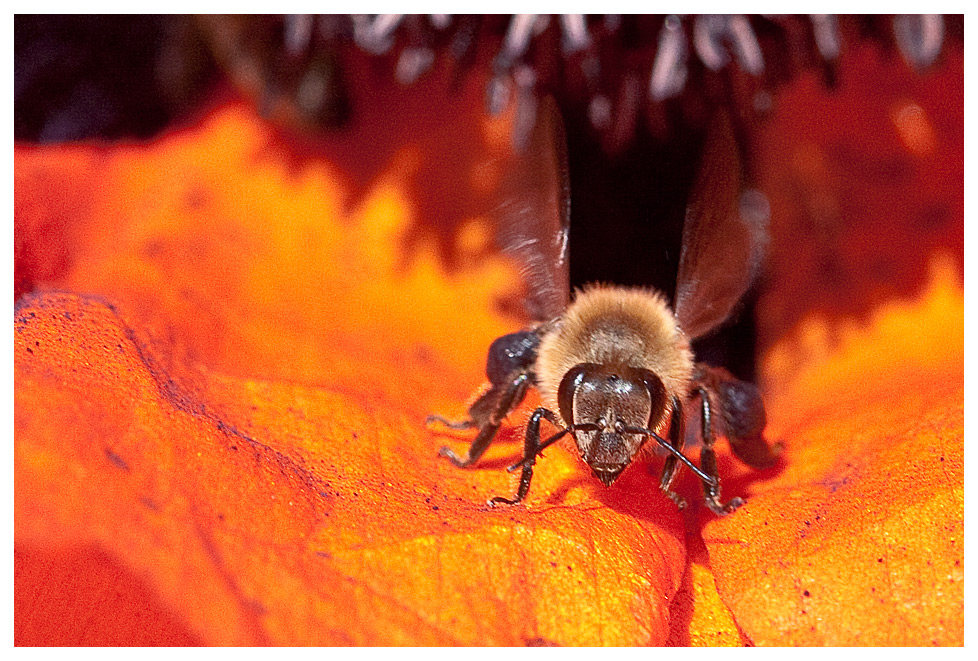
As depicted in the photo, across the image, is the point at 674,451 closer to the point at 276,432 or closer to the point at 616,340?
the point at 616,340

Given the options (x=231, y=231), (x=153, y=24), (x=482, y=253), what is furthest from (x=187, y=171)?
(x=482, y=253)

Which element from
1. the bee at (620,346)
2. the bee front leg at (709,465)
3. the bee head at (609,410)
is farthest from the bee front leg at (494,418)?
the bee front leg at (709,465)

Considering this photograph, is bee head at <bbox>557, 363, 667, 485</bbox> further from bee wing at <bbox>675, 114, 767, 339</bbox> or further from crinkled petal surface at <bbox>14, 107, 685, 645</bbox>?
bee wing at <bbox>675, 114, 767, 339</bbox>

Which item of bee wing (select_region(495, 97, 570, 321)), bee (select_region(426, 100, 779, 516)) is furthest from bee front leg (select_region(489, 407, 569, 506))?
bee wing (select_region(495, 97, 570, 321))

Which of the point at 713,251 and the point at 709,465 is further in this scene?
Result: the point at 713,251

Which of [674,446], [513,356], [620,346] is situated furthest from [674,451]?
[513,356]
